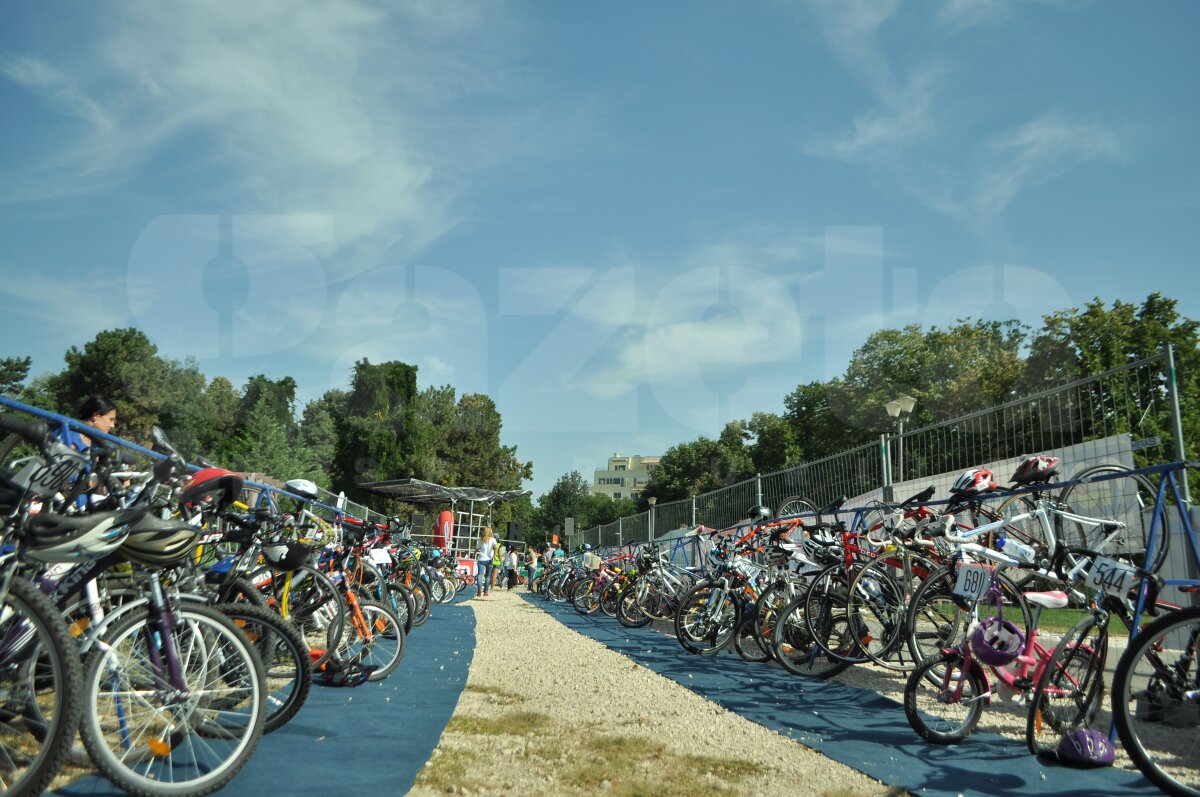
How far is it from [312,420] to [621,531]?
1177 inches

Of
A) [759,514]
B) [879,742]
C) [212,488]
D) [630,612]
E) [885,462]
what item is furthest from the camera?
[630,612]

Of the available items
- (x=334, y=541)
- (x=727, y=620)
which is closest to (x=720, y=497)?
(x=727, y=620)

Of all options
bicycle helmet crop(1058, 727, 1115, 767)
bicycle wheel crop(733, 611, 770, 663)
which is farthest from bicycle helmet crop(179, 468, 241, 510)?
bicycle wheel crop(733, 611, 770, 663)

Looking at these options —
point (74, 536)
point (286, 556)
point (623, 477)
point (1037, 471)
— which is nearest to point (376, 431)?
point (286, 556)

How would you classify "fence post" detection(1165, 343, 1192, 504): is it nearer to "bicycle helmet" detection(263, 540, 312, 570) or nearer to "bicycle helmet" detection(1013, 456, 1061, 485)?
"bicycle helmet" detection(1013, 456, 1061, 485)

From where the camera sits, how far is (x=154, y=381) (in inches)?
1684

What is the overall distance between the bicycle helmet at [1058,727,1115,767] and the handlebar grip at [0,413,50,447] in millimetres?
4297

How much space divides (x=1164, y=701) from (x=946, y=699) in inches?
37.8

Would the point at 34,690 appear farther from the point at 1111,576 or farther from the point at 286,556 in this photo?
the point at 1111,576

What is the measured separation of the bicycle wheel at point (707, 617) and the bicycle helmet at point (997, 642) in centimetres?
409

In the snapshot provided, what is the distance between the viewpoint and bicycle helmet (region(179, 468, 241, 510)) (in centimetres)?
359

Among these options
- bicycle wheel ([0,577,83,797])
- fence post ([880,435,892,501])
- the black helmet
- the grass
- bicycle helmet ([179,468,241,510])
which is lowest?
the grass

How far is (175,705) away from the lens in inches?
112

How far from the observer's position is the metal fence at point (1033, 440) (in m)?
5.84
